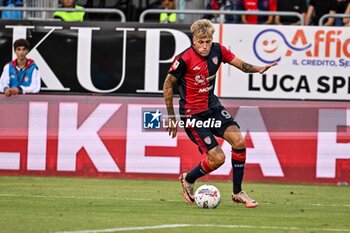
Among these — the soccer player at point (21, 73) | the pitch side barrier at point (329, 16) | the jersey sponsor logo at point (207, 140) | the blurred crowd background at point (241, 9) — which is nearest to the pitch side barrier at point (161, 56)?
the pitch side barrier at point (329, 16)

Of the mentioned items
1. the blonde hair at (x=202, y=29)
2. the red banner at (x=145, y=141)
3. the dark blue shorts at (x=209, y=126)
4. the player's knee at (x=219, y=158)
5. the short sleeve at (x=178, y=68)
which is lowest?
the red banner at (x=145, y=141)

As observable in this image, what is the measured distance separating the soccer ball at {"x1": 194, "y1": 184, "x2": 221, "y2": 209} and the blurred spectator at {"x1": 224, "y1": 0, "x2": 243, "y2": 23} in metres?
9.23

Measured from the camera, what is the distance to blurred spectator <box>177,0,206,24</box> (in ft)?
74.5

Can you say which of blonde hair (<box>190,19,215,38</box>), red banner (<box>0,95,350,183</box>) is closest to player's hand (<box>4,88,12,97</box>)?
red banner (<box>0,95,350,183</box>)

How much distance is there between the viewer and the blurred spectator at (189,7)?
74.5 ft

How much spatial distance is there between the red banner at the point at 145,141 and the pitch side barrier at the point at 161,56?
221 cm

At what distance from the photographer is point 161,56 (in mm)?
22016

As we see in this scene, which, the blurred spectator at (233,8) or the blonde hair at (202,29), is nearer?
the blonde hair at (202,29)

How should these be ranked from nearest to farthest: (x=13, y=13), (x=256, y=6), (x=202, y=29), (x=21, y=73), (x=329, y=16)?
1. (x=202, y=29)
2. (x=21, y=73)
3. (x=329, y=16)
4. (x=256, y=6)
5. (x=13, y=13)

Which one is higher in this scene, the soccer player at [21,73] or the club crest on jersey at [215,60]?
the club crest on jersey at [215,60]

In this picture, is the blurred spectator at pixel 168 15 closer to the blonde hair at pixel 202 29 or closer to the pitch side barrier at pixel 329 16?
the pitch side barrier at pixel 329 16

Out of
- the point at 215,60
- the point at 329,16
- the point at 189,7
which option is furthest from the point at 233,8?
the point at 215,60

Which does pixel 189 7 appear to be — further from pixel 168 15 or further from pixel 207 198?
pixel 207 198

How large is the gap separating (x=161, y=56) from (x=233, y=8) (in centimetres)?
214
